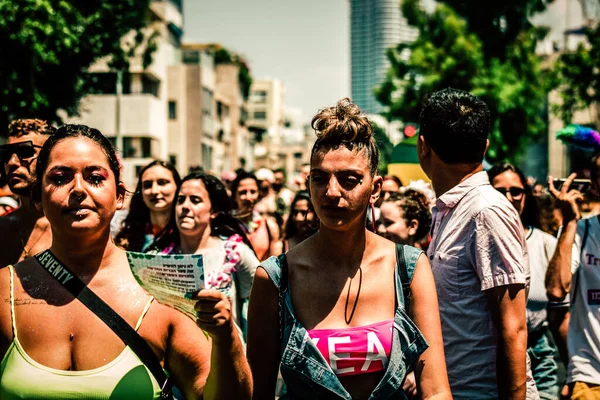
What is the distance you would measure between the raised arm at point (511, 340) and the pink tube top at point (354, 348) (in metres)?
0.68

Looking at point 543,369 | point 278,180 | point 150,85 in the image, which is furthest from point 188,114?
point 543,369

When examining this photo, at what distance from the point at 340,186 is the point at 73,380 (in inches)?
47.1

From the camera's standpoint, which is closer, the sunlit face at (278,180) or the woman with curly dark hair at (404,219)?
the woman with curly dark hair at (404,219)

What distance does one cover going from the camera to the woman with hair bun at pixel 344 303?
3.00 meters

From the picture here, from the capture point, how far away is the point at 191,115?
4938 cm

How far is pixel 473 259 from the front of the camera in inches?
141

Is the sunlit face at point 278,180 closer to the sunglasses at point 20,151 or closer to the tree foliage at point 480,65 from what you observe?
the sunglasses at point 20,151

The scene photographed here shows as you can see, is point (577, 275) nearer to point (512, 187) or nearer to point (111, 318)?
point (512, 187)

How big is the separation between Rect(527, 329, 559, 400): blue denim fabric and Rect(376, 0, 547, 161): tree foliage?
25612 millimetres

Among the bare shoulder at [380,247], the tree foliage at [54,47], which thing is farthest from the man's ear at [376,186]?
the tree foliage at [54,47]

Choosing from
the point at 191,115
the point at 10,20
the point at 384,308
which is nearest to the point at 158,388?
the point at 384,308

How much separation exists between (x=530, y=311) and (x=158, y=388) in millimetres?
3033

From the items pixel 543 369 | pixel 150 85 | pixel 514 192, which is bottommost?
pixel 543 369

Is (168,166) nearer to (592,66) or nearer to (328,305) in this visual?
(328,305)
